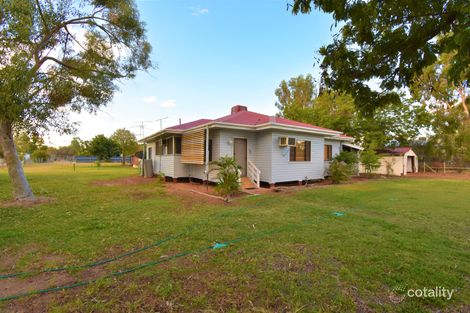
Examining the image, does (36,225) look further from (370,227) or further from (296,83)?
(296,83)

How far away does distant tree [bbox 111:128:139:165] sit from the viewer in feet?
131

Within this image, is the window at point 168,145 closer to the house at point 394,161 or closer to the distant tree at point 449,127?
the house at point 394,161

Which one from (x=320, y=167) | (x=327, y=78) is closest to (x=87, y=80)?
(x=327, y=78)

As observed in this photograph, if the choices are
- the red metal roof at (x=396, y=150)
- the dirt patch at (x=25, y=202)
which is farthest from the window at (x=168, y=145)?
the red metal roof at (x=396, y=150)

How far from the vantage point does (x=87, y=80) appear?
329 inches

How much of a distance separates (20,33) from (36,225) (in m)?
4.59

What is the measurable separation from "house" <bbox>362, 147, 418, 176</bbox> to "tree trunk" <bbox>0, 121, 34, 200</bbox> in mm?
21568

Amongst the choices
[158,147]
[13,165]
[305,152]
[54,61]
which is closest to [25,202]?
[13,165]

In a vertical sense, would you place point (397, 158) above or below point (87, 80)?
below

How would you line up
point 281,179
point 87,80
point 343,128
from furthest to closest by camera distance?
point 343,128
point 281,179
point 87,80

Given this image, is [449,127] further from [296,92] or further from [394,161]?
[296,92]

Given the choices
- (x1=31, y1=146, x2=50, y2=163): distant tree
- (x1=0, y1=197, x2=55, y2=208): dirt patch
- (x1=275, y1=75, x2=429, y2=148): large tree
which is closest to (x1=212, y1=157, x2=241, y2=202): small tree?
(x1=0, y1=197, x2=55, y2=208): dirt patch

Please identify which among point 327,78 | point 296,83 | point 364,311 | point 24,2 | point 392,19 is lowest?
point 364,311

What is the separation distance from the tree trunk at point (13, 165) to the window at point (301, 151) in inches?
398
